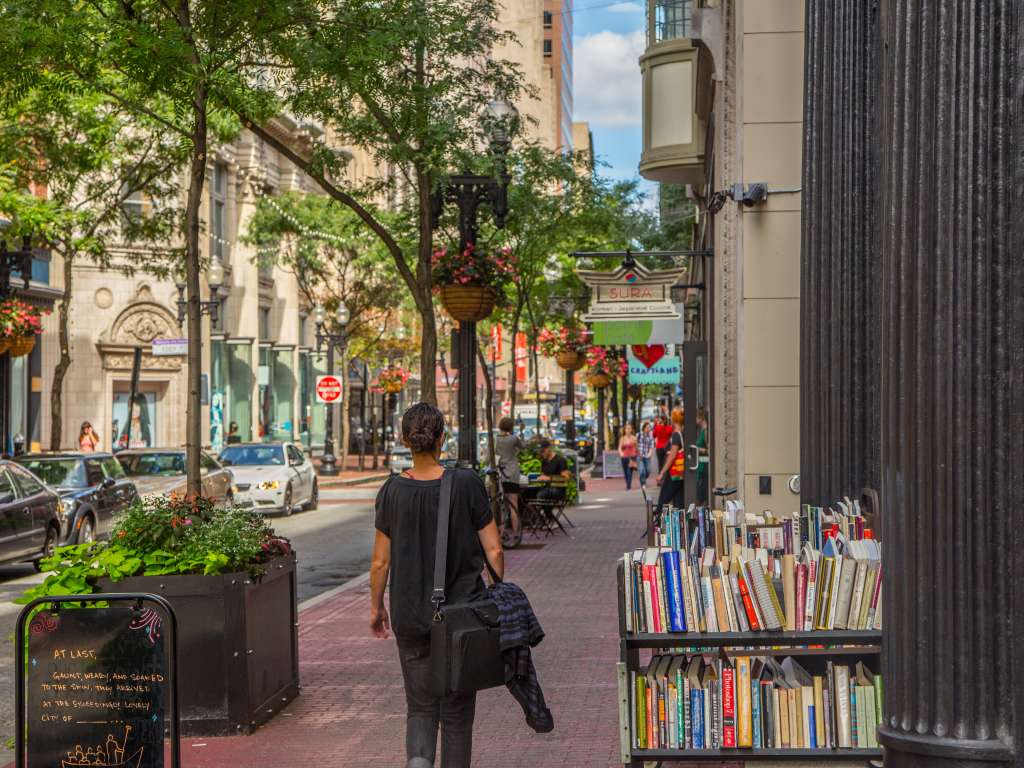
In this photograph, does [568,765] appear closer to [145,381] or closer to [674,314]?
[674,314]

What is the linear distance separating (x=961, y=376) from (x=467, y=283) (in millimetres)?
15254

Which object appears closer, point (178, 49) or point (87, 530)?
point (178, 49)

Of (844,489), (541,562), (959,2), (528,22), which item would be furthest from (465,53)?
(528,22)

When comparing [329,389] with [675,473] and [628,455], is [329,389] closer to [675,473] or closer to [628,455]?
[628,455]

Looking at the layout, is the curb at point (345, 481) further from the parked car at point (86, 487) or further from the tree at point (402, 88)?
the tree at point (402, 88)

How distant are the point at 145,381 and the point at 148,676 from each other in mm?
46386

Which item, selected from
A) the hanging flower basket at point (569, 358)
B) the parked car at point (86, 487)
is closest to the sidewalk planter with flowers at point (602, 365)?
the hanging flower basket at point (569, 358)

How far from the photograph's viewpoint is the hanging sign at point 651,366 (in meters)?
36.5

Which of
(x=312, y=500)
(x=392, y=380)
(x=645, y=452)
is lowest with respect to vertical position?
(x=312, y=500)

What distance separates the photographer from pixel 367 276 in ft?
173

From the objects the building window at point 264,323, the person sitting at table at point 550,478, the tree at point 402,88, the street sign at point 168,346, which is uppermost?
the tree at point 402,88

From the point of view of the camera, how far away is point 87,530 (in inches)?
817

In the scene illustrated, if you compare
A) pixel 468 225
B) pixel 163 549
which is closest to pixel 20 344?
pixel 468 225

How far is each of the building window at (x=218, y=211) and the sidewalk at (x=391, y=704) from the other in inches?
1531
